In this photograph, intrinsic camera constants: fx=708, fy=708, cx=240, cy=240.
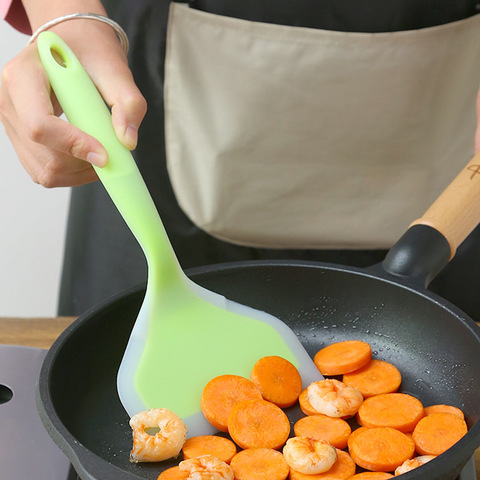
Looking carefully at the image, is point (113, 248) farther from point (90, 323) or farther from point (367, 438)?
point (367, 438)

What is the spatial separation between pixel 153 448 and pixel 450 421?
0.32 meters

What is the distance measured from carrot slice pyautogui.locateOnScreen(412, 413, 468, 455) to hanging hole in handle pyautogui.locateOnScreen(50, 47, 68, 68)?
59 cm

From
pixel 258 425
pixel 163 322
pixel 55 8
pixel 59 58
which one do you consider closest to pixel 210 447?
pixel 258 425

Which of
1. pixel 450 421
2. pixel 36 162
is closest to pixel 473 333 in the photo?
pixel 450 421

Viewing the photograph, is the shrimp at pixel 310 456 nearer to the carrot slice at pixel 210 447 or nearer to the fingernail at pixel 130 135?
the carrot slice at pixel 210 447

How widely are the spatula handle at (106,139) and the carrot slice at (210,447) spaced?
0.69ft

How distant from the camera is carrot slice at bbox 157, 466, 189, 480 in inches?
27.2

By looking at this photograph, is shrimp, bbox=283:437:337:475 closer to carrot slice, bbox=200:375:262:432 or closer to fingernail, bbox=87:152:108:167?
carrot slice, bbox=200:375:262:432

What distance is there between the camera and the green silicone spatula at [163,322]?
0.81 m

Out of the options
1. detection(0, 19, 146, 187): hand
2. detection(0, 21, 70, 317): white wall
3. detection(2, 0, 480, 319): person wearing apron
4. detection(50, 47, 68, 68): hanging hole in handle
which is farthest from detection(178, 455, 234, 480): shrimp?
detection(0, 21, 70, 317): white wall

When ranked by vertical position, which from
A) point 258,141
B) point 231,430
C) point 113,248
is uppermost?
point 258,141

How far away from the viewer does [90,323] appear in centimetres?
87

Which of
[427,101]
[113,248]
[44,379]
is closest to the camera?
[44,379]

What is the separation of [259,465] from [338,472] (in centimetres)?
8
